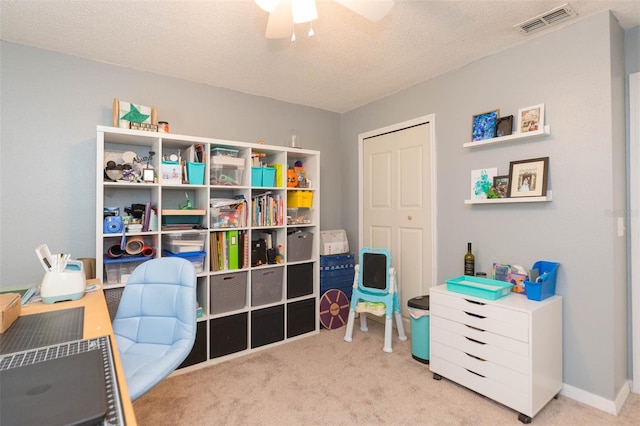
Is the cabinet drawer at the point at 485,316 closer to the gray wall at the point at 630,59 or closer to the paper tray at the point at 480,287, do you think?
the paper tray at the point at 480,287

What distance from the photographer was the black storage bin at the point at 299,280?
305 centimetres

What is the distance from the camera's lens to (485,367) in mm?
2039

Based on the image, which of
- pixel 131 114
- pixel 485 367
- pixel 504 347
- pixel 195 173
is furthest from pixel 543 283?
pixel 131 114

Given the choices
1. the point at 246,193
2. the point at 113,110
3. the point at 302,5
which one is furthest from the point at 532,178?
the point at 113,110

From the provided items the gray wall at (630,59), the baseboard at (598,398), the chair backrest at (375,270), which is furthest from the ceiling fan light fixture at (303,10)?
the baseboard at (598,398)

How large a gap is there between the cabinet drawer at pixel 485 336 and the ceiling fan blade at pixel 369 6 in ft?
6.43

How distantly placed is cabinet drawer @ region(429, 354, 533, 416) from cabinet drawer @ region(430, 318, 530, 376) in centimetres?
11

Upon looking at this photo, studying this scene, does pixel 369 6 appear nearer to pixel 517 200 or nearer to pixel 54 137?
pixel 517 200

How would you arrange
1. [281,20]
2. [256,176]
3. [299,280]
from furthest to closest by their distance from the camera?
[299,280], [256,176], [281,20]

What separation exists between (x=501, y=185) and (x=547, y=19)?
109cm

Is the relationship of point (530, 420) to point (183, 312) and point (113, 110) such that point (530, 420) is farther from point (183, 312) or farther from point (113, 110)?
point (113, 110)

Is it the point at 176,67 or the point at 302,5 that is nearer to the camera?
the point at 302,5

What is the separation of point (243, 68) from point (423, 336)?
264 centimetres

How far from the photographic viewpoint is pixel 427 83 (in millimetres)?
2982
